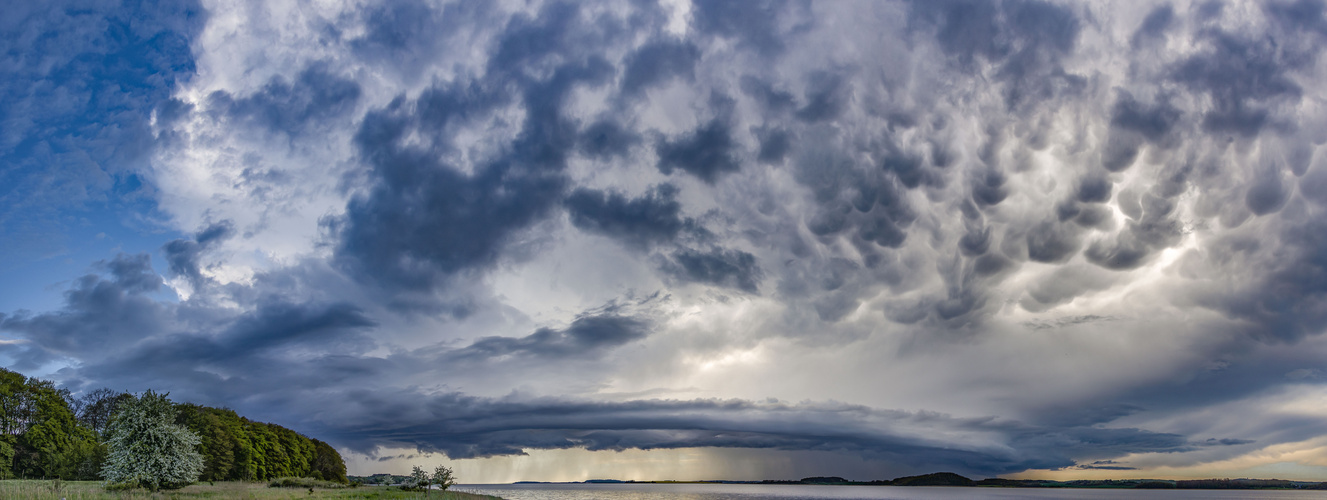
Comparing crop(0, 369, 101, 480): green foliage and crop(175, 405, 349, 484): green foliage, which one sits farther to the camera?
crop(175, 405, 349, 484): green foliage

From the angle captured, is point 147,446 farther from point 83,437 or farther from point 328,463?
point 328,463

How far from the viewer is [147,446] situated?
157ft

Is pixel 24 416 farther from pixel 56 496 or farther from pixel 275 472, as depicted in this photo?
pixel 56 496

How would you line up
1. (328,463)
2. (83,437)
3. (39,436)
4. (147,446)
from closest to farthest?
(147,446), (39,436), (83,437), (328,463)

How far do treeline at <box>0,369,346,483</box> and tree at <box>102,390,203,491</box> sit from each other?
1.46 metres

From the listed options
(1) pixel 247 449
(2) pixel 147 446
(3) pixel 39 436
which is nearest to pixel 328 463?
(1) pixel 247 449

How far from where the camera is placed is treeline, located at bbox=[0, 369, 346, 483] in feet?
254

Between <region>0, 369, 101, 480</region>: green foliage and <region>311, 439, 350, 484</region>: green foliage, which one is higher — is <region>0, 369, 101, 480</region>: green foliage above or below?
above

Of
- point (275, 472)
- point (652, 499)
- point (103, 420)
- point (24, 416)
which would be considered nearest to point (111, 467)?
point (24, 416)

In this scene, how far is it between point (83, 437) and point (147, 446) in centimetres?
5838

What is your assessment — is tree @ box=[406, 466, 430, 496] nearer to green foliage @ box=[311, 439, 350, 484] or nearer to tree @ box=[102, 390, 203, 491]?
tree @ box=[102, 390, 203, 491]

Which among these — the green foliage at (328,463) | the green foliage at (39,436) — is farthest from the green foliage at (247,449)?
the green foliage at (39,436)

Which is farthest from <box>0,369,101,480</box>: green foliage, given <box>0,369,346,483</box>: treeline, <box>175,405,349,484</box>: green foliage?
<box>175,405,349,484</box>: green foliage

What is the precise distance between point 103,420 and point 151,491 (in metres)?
82.4
